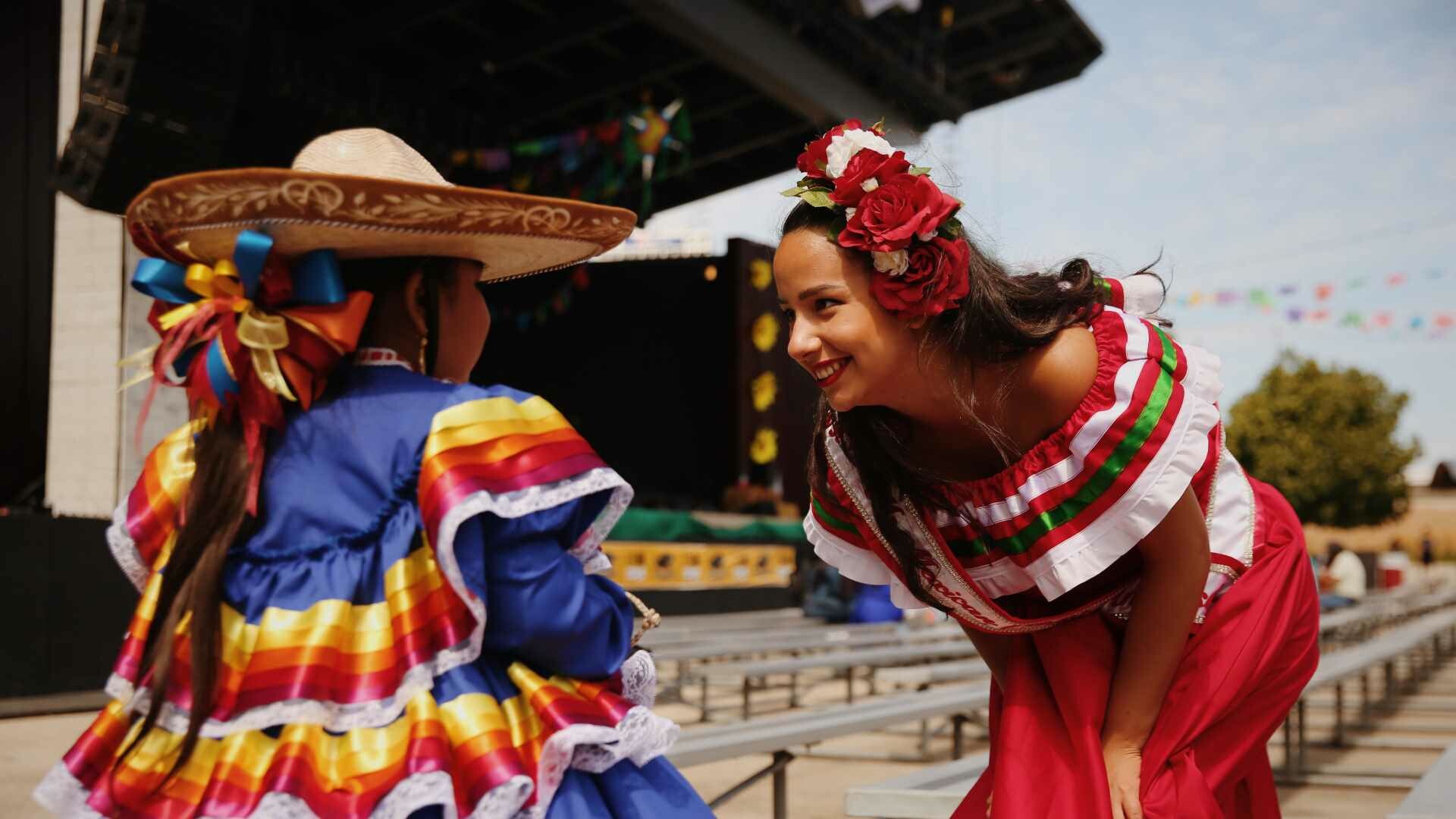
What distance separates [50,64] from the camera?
801 cm

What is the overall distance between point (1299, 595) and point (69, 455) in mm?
7687

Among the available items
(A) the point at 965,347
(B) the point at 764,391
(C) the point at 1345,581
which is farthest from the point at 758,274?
(A) the point at 965,347

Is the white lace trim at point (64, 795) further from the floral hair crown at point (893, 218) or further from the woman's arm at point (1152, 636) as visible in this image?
the woman's arm at point (1152, 636)

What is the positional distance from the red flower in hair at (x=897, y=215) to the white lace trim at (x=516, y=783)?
0.66 m

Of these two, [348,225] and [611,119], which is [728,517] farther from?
[348,225]

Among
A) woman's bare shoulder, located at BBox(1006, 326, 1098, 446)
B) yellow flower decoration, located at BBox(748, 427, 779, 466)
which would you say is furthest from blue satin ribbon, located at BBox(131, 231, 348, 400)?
yellow flower decoration, located at BBox(748, 427, 779, 466)

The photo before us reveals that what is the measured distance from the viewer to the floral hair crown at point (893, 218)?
150 centimetres

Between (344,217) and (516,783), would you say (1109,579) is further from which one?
(344,217)

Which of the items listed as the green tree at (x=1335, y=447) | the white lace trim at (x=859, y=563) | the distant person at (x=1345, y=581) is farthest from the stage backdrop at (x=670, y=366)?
the green tree at (x=1335, y=447)

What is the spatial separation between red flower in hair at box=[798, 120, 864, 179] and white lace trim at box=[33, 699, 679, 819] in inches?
28.8

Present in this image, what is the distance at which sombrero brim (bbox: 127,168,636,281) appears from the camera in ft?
4.86

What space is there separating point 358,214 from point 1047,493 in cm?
92

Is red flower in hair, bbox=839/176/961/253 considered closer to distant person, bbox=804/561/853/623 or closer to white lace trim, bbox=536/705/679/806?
white lace trim, bbox=536/705/679/806

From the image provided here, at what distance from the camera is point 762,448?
17.4 meters
